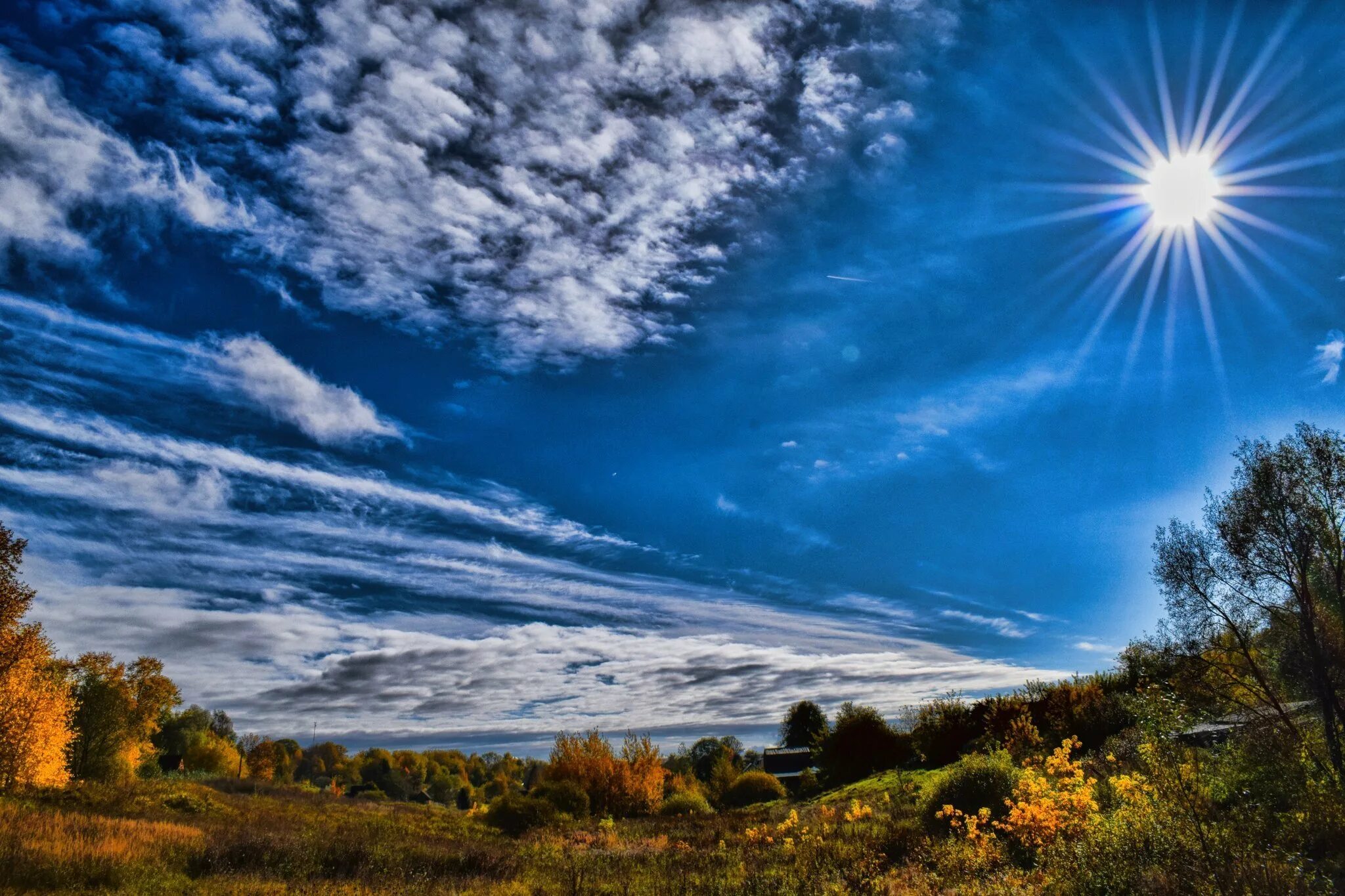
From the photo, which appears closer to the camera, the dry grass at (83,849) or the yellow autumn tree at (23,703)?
the dry grass at (83,849)

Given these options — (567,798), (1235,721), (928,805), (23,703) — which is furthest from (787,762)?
(23,703)

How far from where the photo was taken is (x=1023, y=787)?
44.6ft

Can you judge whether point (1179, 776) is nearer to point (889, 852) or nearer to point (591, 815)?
point (889, 852)

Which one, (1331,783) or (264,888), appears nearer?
(1331,783)

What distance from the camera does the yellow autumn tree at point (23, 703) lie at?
102ft

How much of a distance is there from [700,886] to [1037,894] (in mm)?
6255

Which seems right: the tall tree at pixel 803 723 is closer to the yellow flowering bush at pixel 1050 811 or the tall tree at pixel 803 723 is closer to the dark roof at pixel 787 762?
the dark roof at pixel 787 762

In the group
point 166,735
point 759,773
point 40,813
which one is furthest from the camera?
point 166,735

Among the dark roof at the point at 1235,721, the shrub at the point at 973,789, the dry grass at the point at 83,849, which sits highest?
the dark roof at the point at 1235,721

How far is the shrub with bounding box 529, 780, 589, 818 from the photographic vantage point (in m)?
37.7

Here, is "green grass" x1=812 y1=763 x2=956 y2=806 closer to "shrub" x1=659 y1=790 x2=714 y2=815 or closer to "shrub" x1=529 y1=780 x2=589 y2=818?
"shrub" x1=659 y1=790 x2=714 y2=815

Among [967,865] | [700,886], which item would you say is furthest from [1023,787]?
[700,886]

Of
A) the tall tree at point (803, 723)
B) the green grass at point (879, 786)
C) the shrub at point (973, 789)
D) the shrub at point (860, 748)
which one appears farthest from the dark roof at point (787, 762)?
the shrub at point (973, 789)

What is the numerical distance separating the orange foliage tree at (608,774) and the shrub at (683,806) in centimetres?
88
